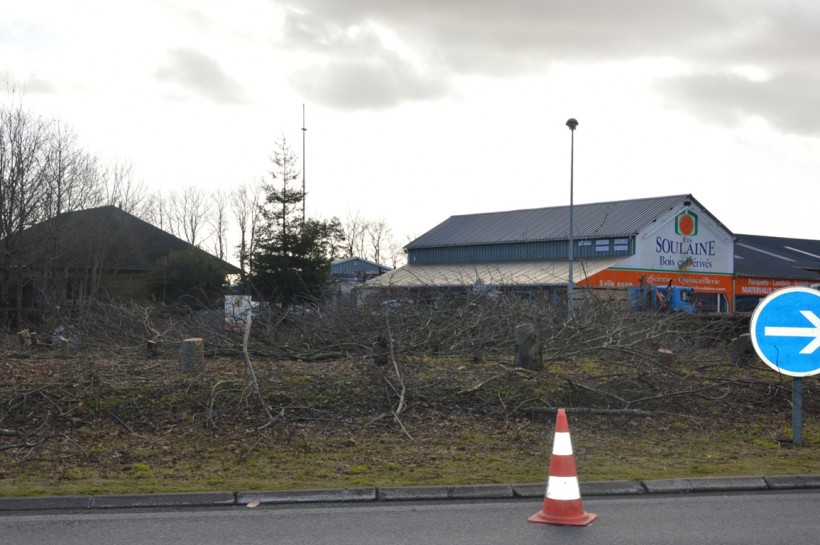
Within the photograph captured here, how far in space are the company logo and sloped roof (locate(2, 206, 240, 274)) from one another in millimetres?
25310

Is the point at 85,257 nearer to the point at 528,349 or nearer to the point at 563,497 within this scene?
the point at 528,349

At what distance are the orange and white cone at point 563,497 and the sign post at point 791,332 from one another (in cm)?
377

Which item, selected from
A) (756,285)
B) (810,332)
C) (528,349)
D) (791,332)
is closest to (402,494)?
(791,332)

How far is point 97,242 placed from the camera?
45.2m

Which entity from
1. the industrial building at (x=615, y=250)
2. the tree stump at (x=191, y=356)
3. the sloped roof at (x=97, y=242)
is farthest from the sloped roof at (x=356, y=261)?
the tree stump at (x=191, y=356)

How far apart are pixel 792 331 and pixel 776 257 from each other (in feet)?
202

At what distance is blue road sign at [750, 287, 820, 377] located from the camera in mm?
9852

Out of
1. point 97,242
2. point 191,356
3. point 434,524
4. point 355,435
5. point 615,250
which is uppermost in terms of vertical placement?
point 615,250

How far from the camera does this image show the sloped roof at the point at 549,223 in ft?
174

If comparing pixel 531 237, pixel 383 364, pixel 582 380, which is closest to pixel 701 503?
pixel 582 380

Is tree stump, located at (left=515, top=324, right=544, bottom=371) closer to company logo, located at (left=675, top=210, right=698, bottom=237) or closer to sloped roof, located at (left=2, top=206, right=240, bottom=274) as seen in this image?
sloped roof, located at (left=2, top=206, right=240, bottom=274)

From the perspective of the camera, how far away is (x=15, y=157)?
36094mm

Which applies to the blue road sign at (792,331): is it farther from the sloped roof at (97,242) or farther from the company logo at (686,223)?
the company logo at (686,223)

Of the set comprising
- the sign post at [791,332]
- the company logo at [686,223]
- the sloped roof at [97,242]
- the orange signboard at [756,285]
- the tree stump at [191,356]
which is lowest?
the tree stump at [191,356]
